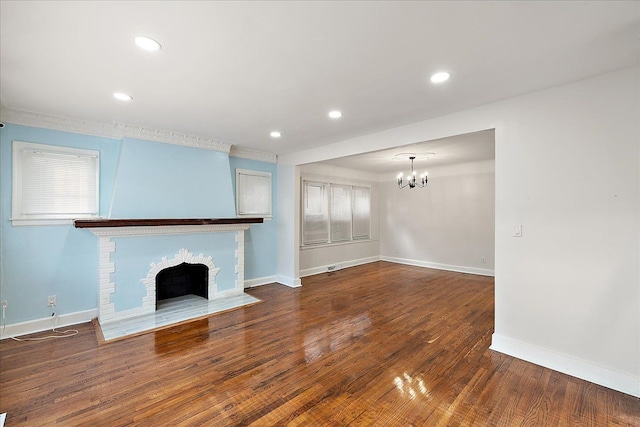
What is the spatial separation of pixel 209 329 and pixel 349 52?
337 centimetres

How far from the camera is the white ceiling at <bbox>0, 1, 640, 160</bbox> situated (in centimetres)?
161

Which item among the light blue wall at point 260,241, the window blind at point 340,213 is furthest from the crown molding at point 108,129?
the window blind at point 340,213

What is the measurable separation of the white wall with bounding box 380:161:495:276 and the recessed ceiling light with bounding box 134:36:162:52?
6.36 metres

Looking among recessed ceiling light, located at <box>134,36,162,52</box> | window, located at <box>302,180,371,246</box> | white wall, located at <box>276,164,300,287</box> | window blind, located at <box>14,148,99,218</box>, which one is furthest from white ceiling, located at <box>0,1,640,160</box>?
window, located at <box>302,180,371,246</box>

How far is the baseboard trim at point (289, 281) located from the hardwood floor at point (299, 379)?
154cm

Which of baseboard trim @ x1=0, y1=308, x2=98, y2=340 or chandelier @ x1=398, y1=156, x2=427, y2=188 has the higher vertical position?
chandelier @ x1=398, y1=156, x2=427, y2=188

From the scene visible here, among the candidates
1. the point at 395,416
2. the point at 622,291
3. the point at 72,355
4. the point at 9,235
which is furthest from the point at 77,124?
the point at 622,291

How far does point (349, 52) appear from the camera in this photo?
2010 mm

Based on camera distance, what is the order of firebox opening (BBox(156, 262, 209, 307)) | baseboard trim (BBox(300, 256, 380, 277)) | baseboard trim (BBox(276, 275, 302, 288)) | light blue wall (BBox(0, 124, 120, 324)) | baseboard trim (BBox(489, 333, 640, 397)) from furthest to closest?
baseboard trim (BBox(300, 256, 380, 277)) < baseboard trim (BBox(276, 275, 302, 288)) < firebox opening (BBox(156, 262, 209, 307)) < light blue wall (BBox(0, 124, 120, 324)) < baseboard trim (BBox(489, 333, 640, 397))

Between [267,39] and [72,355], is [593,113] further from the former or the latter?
[72,355]

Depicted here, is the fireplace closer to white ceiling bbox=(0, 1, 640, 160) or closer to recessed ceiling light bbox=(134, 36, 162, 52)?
white ceiling bbox=(0, 1, 640, 160)

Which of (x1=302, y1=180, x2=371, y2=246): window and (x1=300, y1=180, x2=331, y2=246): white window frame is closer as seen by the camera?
(x1=300, y1=180, x2=331, y2=246): white window frame

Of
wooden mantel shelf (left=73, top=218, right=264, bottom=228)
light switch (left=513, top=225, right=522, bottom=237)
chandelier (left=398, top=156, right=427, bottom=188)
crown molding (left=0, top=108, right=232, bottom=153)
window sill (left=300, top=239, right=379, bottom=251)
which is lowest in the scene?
window sill (left=300, top=239, right=379, bottom=251)

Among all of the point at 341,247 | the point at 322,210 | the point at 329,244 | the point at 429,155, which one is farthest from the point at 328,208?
the point at 429,155
